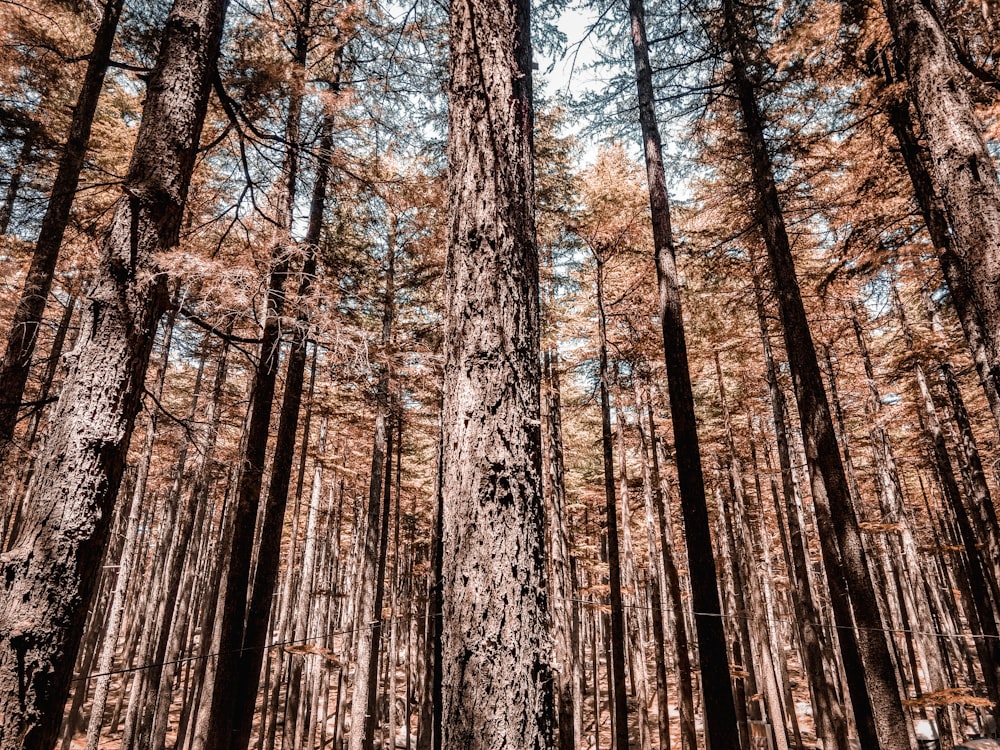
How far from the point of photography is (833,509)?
21.7ft

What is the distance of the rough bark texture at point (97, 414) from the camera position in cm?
281

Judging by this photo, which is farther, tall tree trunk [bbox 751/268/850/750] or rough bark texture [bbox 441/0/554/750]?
tall tree trunk [bbox 751/268/850/750]

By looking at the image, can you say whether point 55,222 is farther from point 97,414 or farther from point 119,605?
point 119,605

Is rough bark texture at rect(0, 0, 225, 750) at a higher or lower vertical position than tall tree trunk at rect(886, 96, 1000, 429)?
lower

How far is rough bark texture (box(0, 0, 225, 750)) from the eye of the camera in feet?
9.23

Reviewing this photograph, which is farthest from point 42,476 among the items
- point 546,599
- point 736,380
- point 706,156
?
point 736,380

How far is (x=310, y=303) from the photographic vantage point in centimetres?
457

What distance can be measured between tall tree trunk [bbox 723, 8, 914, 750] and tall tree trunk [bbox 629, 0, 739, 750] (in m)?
1.89

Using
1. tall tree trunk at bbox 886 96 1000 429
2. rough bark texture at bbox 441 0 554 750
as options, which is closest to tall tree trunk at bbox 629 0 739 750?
tall tree trunk at bbox 886 96 1000 429

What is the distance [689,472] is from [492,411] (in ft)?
16.1

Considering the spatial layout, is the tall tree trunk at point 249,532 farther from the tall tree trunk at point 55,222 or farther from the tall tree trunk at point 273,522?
the tall tree trunk at point 55,222

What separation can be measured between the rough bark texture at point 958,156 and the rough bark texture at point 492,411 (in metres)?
4.03

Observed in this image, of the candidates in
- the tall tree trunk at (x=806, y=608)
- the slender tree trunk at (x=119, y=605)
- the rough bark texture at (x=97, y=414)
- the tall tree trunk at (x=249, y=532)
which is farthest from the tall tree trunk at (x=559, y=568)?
the slender tree trunk at (x=119, y=605)

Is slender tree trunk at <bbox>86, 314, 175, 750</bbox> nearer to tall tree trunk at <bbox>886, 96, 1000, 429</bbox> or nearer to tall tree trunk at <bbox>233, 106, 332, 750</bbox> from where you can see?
tall tree trunk at <bbox>233, 106, 332, 750</bbox>
